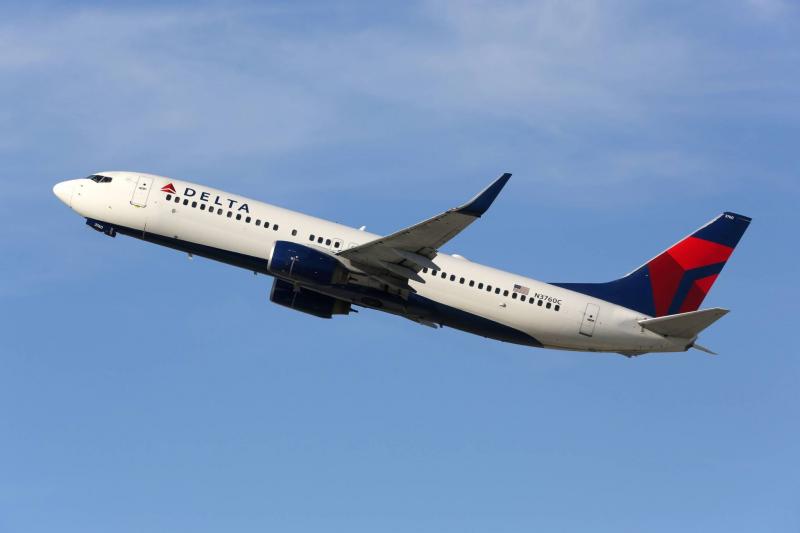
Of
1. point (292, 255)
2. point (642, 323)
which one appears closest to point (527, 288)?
point (642, 323)

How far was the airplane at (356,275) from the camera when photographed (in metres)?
61.2

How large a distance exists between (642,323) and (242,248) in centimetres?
2191

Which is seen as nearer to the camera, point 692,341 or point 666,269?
point 692,341

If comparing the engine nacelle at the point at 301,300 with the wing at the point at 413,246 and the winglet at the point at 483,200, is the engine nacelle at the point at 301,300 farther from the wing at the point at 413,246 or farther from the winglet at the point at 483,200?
the winglet at the point at 483,200

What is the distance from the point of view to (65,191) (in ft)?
217

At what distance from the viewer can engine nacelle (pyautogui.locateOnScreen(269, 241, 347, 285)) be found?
60094 millimetres

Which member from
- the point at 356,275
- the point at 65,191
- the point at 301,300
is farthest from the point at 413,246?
the point at 65,191

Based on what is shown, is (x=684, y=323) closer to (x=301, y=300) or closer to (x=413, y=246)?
(x=413, y=246)

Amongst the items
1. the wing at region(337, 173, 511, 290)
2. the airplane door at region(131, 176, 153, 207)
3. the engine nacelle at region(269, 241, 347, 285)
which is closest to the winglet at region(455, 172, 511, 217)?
the wing at region(337, 173, 511, 290)

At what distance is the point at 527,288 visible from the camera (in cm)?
6384

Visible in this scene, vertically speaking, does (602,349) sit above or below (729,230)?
below

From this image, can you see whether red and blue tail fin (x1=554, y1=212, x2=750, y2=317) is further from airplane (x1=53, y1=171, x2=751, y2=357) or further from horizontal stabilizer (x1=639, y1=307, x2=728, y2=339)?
horizontal stabilizer (x1=639, y1=307, x2=728, y2=339)

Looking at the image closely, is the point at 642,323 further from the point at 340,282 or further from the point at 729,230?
the point at 340,282

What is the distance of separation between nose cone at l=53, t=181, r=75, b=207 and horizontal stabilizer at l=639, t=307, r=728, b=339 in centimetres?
3236
